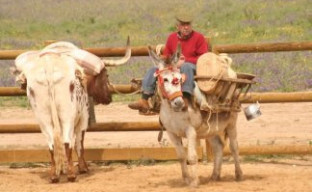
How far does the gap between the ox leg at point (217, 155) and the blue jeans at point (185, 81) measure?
1.14 m

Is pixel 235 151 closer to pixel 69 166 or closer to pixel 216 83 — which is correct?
pixel 216 83

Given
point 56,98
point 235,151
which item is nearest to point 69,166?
point 56,98

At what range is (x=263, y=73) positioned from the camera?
22.7m

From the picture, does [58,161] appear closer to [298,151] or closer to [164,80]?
[164,80]

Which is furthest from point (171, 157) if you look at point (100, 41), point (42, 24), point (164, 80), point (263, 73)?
point (42, 24)

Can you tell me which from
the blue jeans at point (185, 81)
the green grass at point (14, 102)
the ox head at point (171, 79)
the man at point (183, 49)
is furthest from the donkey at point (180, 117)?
the green grass at point (14, 102)

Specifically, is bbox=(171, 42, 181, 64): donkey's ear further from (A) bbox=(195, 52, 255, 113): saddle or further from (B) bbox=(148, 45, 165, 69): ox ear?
(A) bbox=(195, 52, 255, 113): saddle

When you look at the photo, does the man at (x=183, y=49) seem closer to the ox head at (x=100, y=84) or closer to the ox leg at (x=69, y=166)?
the ox leg at (x=69, y=166)

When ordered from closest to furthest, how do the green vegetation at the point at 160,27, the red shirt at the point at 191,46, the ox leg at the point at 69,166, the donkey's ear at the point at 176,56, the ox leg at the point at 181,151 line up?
the donkey's ear at the point at 176,56, the ox leg at the point at 181,151, the red shirt at the point at 191,46, the ox leg at the point at 69,166, the green vegetation at the point at 160,27

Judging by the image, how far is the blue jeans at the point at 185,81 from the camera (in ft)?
36.5

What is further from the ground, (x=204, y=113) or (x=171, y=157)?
(x=204, y=113)

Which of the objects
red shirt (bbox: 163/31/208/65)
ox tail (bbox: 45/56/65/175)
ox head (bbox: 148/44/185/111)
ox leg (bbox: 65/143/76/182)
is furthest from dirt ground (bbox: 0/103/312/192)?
red shirt (bbox: 163/31/208/65)

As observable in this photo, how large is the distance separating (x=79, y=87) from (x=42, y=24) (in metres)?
27.3

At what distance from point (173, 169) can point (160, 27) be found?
76.8ft
